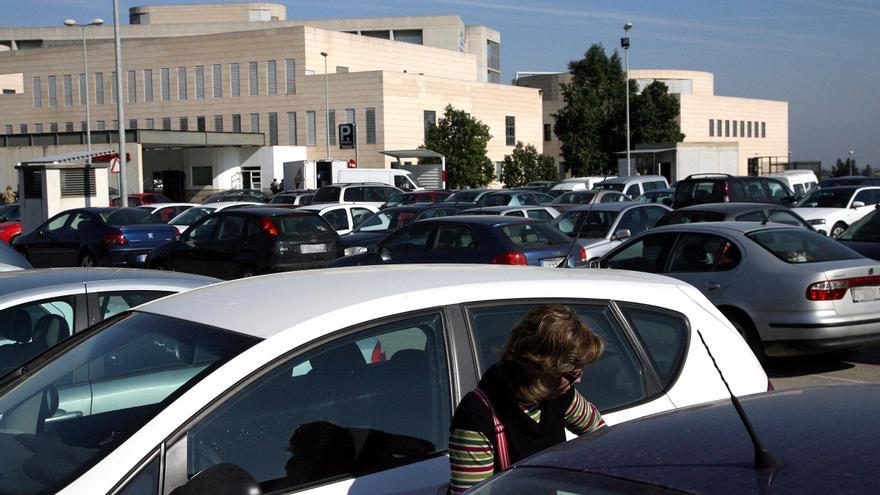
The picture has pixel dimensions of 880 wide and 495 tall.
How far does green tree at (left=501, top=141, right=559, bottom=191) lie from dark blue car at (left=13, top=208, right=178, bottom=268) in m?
47.3

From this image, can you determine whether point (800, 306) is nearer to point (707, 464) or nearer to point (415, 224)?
point (415, 224)

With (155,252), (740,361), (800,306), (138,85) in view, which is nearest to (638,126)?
(138,85)

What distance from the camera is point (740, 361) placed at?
4.27m

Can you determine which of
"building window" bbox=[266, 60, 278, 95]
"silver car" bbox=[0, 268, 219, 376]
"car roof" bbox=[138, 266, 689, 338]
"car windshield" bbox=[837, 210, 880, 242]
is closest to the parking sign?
"building window" bbox=[266, 60, 278, 95]

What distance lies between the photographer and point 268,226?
19.0 m

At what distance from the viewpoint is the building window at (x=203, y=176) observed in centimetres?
7025

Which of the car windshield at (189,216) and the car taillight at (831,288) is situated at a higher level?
the car windshield at (189,216)

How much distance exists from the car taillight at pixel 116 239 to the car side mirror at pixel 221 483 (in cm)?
2005

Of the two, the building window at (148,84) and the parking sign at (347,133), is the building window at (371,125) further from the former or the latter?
the building window at (148,84)

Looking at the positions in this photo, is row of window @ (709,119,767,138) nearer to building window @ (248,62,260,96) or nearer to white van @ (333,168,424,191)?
building window @ (248,62,260,96)

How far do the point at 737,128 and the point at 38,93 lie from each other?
6387 cm

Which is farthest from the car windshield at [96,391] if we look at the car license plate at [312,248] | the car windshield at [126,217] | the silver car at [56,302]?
the car windshield at [126,217]

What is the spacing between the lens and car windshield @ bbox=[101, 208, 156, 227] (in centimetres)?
2281

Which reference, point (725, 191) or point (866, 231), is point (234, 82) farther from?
point (866, 231)
